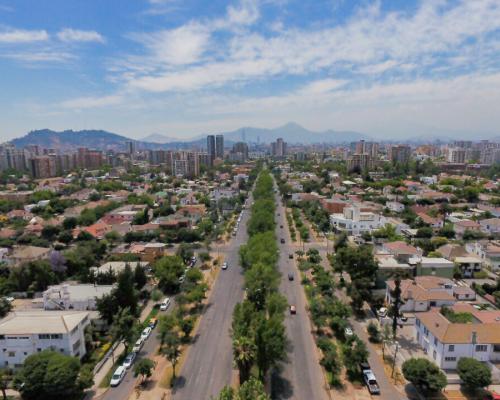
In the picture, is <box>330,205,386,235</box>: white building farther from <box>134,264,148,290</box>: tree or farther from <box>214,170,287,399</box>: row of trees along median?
<box>134,264,148,290</box>: tree

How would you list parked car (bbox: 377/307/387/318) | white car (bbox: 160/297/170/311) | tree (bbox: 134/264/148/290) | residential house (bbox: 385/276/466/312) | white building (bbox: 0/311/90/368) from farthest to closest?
tree (bbox: 134/264/148/290)
white car (bbox: 160/297/170/311)
parked car (bbox: 377/307/387/318)
residential house (bbox: 385/276/466/312)
white building (bbox: 0/311/90/368)

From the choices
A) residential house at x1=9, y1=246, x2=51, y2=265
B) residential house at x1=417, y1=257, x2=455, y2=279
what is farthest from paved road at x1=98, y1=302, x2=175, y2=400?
residential house at x1=417, y1=257, x2=455, y2=279

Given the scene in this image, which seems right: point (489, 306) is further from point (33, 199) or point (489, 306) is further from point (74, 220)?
point (33, 199)

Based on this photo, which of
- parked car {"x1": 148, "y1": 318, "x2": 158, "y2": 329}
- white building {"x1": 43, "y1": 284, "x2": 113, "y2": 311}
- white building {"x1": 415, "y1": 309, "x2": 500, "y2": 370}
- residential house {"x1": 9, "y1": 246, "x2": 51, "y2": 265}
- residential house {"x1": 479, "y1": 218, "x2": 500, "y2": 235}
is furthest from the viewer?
residential house {"x1": 479, "y1": 218, "x2": 500, "y2": 235}

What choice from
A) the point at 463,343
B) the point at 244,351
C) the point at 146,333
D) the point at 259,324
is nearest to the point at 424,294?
the point at 463,343

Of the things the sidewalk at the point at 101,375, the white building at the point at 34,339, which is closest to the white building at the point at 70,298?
the sidewalk at the point at 101,375

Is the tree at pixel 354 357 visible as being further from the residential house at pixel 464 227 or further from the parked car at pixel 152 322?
the residential house at pixel 464 227
